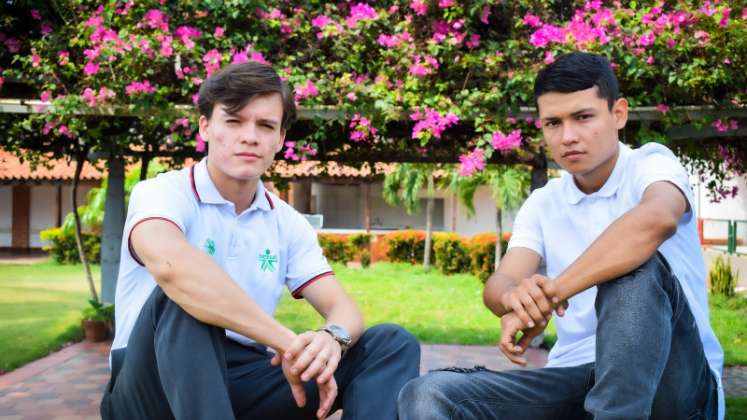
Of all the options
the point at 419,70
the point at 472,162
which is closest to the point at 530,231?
the point at 419,70

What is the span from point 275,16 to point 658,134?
261 centimetres

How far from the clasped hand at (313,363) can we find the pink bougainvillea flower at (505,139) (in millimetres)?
2617

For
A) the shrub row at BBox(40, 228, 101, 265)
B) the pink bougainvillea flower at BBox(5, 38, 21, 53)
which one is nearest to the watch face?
the pink bougainvillea flower at BBox(5, 38, 21, 53)

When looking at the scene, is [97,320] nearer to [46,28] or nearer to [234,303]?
[46,28]

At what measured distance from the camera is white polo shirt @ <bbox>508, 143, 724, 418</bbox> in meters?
1.84

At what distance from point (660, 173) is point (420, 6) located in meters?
2.42

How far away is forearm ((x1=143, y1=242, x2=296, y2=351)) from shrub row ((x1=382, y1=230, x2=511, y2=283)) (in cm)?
1081

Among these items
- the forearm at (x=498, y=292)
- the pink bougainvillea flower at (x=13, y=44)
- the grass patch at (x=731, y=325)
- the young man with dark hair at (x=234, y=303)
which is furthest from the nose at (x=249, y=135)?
the grass patch at (x=731, y=325)

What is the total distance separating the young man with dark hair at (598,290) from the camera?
1519mm

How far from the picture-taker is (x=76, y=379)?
15.0ft

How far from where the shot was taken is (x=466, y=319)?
805 cm

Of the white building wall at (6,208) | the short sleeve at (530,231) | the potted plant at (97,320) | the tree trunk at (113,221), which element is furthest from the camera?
the white building wall at (6,208)

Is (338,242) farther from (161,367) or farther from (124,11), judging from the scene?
(161,367)

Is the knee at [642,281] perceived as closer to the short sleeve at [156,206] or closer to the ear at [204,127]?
the short sleeve at [156,206]
